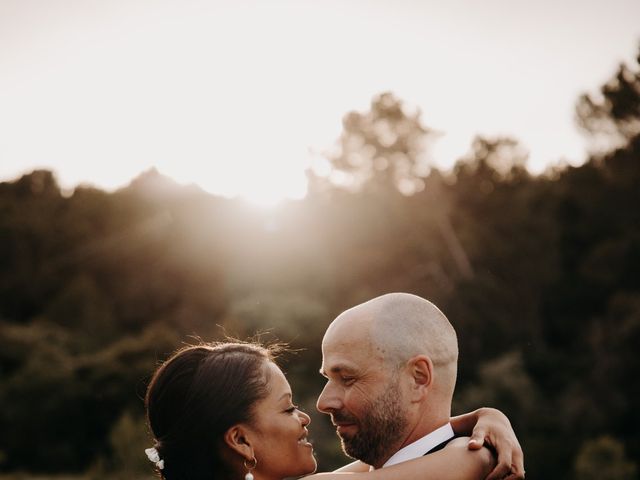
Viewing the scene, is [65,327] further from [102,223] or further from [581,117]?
[581,117]

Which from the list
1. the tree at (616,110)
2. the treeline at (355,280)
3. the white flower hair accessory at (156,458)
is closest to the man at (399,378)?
the white flower hair accessory at (156,458)

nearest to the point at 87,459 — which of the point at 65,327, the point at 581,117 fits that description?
the point at 65,327

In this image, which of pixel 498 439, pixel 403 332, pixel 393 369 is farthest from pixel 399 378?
pixel 498 439

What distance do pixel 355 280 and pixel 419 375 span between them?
1282 inches

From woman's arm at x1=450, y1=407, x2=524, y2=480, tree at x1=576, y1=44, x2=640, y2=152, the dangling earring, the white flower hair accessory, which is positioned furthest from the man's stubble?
tree at x1=576, y1=44, x2=640, y2=152

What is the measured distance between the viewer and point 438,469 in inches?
91.3

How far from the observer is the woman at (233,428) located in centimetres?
241

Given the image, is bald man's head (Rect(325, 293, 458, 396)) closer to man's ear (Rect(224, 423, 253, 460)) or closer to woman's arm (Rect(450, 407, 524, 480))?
woman's arm (Rect(450, 407, 524, 480))

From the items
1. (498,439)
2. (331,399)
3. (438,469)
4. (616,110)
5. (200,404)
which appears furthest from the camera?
(616,110)

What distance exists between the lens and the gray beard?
8.45 ft

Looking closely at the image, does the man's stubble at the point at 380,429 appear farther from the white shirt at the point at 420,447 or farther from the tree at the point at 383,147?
the tree at the point at 383,147

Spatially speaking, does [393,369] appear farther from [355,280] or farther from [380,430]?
[355,280]

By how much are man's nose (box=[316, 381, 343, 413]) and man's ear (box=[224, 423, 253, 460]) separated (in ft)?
1.06

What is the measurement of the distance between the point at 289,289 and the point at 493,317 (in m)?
10.5
